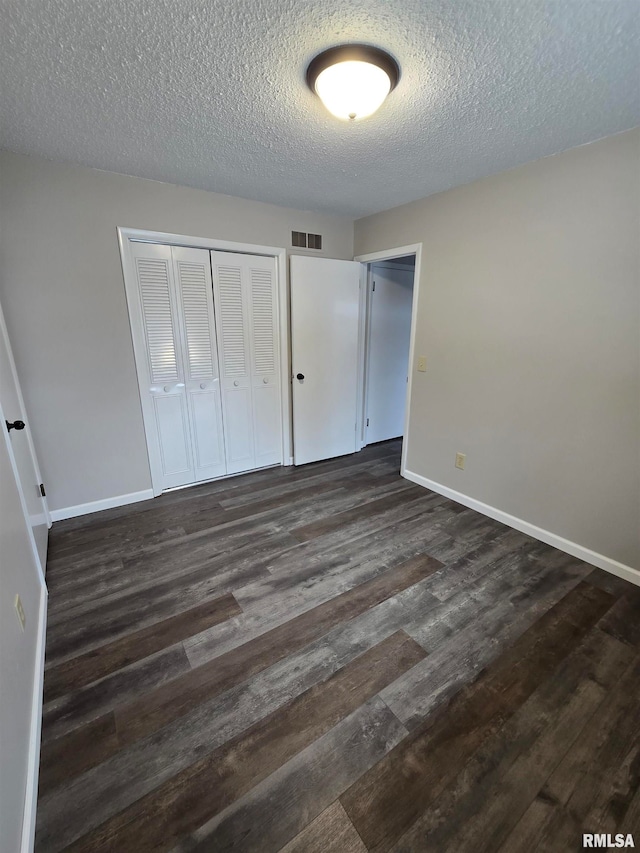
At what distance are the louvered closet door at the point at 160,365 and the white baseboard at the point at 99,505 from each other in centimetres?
13

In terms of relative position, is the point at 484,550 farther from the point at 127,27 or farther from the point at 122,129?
the point at 122,129

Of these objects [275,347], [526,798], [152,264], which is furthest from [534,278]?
[152,264]

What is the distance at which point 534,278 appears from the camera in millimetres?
2234

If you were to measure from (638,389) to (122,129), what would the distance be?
311cm

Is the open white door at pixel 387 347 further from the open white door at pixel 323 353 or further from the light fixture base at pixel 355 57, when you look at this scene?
the light fixture base at pixel 355 57

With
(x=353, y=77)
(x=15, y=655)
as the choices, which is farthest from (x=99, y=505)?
(x=353, y=77)

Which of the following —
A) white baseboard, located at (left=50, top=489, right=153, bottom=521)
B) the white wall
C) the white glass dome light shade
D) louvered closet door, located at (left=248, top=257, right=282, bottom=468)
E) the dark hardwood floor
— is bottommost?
the dark hardwood floor

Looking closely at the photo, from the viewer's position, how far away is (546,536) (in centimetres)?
237

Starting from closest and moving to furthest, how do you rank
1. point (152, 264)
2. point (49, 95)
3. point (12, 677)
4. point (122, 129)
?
point (12, 677)
point (49, 95)
point (122, 129)
point (152, 264)

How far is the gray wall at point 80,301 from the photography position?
2223mm

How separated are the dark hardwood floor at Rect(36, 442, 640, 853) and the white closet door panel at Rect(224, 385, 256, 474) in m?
1.07

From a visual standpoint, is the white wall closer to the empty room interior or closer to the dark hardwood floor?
the empty room interior

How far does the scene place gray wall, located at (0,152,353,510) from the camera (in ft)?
7.29

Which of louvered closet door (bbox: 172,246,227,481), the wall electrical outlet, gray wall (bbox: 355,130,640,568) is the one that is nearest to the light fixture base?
gray wall (bbox: 355,130,640,568)
